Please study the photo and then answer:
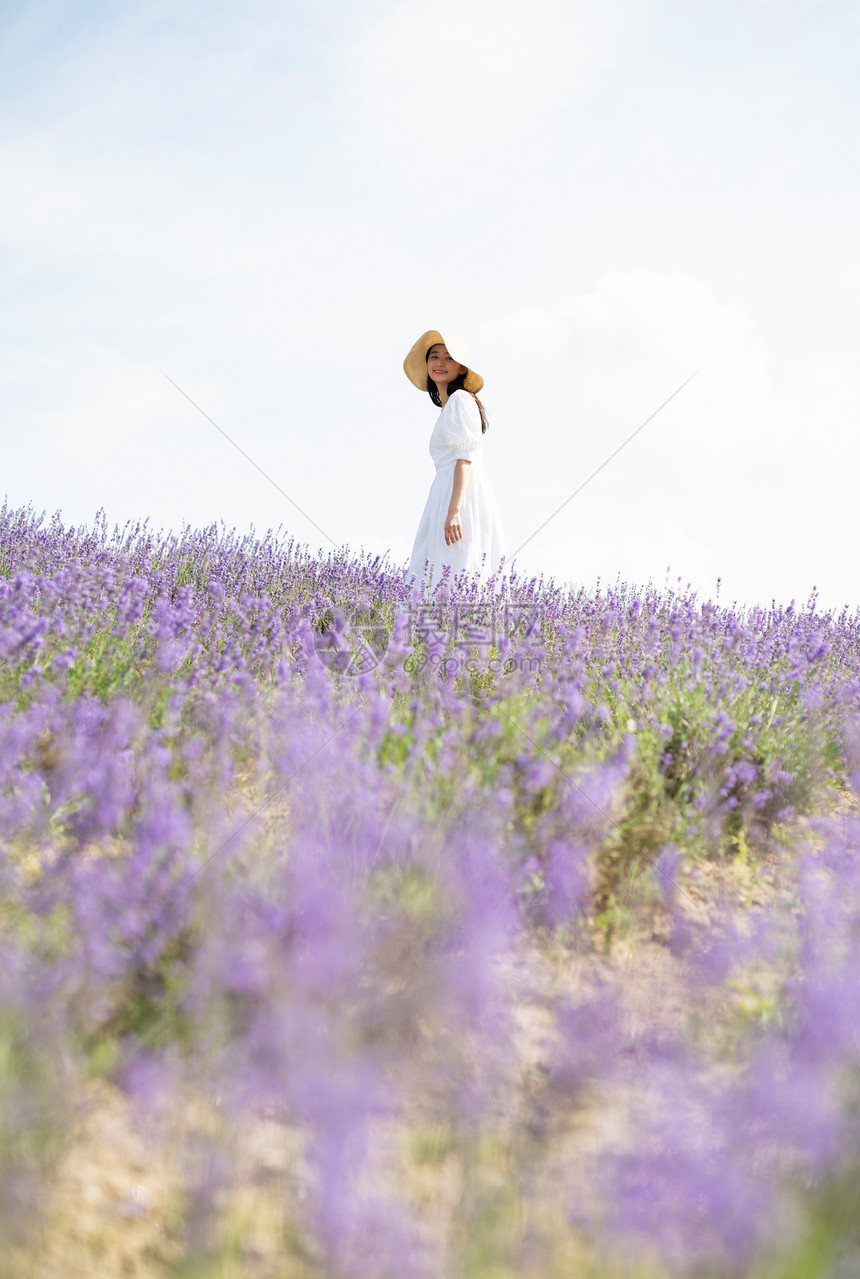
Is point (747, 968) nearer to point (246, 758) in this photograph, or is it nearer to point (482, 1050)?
point (482, 1050)

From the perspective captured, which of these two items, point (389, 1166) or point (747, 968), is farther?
point (747, 968)

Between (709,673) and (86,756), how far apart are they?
266cm

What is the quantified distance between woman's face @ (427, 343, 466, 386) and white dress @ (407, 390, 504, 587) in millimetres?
328

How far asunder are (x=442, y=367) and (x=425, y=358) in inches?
12.8

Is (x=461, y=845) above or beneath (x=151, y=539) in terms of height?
beneath

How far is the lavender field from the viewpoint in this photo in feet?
4.18

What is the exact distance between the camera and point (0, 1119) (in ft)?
4.33

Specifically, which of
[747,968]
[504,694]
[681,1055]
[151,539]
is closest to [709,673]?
A: [504,694]

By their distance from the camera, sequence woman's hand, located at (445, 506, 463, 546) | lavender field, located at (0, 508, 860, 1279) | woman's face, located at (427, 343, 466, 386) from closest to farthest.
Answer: lavender field, located at (0, 508, 860, 1279) < woman's hand, located at (445, 506, 463, 546) < woman's face, located at (427, 343, 466, 386)

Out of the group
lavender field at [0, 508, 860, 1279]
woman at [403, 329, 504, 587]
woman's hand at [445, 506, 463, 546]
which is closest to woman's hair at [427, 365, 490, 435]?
woman at [403, 329, 504, 587]

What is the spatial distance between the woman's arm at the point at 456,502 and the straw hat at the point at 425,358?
0.68 meters

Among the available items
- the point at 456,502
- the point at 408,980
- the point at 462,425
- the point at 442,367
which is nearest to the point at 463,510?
the point at 456,502

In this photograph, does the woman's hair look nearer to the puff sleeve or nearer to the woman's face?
the woman's face

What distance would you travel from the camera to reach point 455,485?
5625mm
